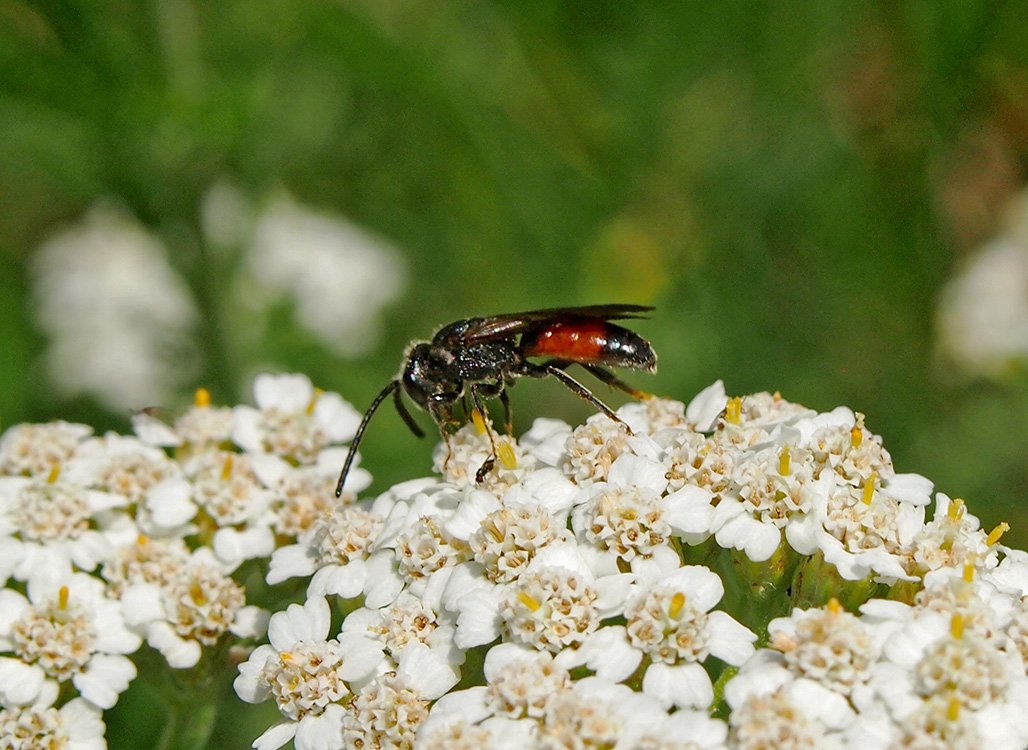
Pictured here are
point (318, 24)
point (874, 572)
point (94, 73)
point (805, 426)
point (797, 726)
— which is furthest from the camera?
point (318, 24)

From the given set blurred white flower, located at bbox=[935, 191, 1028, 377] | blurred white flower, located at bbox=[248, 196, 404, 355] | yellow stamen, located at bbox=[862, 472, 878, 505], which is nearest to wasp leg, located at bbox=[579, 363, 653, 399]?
yellow stamen, located at bbox=[862, 472, 878, 505]

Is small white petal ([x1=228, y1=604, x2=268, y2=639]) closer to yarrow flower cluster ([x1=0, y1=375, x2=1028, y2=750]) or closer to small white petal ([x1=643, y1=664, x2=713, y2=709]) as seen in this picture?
yarrow flower cluster ([x1=0, y1=375, x2=1028, y2=750])

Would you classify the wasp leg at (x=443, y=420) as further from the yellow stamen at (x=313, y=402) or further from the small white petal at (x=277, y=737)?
the small white petal at (x=277, y=737)

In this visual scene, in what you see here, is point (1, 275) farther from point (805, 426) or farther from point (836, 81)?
point (805, 426)

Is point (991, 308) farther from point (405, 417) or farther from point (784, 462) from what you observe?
point (784, 462)

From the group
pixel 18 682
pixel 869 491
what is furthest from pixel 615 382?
pixel 18 682

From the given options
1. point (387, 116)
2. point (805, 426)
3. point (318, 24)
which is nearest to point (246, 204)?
point (318, 24)
